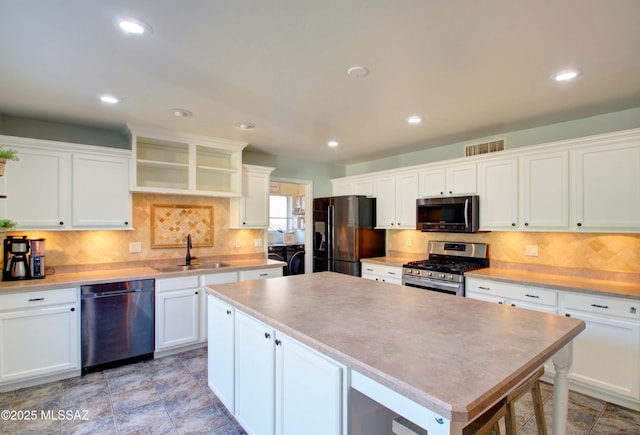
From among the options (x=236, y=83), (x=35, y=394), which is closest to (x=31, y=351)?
(x=35, y=394)

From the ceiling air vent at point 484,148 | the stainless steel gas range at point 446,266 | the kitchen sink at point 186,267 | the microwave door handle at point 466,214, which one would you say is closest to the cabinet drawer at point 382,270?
the stainless steel gas range at point 446,266

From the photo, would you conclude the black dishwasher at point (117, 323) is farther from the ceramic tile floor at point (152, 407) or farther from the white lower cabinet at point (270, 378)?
the white lower cabinet at point (270, 378)

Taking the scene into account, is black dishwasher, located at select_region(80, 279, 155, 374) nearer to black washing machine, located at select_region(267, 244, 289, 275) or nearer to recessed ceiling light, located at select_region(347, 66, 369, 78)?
recessed ceiling light, located at select_region(347, 66, 369, 78)

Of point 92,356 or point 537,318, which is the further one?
point 92,356

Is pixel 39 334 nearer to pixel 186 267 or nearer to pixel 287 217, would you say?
pixel 186 267

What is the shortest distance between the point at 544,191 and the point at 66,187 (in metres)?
4.73

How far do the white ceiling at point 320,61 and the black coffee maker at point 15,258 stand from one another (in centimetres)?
123

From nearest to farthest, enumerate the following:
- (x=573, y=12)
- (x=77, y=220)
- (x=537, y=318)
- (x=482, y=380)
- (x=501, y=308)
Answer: (x=482, y=380), (x=573, y=12), (x=537, y=318), (x=501, y=308), (x=77, y=220)

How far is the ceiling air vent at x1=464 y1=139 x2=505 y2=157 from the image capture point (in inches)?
149

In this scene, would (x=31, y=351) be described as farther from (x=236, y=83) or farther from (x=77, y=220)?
(x=236, y=83)

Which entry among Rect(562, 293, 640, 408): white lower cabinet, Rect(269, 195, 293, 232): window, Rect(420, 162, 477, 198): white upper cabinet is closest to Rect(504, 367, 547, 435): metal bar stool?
Rect(562, 293, 640, 408): white lower cabinet

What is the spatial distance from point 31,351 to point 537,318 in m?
3.89

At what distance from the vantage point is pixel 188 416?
2.38m

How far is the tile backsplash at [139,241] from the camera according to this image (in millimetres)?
3342
